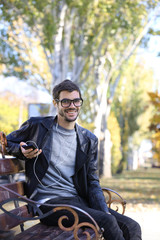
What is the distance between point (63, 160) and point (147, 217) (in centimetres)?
449

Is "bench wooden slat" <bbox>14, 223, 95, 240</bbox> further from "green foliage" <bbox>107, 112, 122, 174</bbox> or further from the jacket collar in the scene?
"green foliage" <bbox>107, 112, 122, 174</bbox>

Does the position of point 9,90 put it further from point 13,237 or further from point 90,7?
point 13,237

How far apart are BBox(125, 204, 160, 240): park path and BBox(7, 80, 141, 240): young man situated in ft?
7.55

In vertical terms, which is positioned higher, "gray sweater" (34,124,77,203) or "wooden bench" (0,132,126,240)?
"gray sweater" (34,124,77,203)

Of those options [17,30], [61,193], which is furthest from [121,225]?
[17,30]

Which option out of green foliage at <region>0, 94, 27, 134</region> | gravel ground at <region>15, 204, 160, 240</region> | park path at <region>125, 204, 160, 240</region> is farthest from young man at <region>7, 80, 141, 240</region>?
green foliage at <region>0, 94, 27, 134</region>

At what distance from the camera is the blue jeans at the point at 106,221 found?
10.7 ft

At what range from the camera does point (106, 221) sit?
10.7 ft

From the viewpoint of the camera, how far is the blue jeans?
10.7 ft

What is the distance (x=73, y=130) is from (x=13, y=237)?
1103 millimetres

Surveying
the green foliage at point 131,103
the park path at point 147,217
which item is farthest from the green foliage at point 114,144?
the park path at point 147,217

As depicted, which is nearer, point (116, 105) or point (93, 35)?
point (93, 35)

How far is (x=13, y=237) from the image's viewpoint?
3.37 m

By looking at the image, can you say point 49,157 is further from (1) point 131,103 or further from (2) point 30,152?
(1) point 131,103
